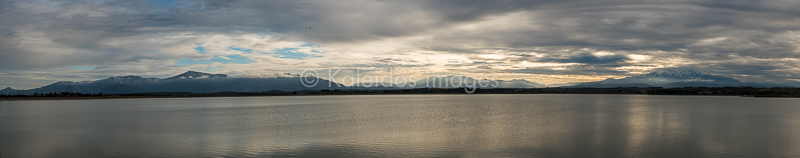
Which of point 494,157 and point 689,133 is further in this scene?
point 689,133

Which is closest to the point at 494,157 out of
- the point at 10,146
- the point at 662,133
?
the point at 662,133

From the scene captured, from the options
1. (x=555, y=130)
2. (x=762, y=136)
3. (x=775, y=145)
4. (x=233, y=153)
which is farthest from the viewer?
(x=555, y=130)

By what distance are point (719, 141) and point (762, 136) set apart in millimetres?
4001

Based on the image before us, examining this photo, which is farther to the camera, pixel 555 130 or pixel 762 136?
pixel 555 130

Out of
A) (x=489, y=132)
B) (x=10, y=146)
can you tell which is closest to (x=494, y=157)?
(x=489, y=132)

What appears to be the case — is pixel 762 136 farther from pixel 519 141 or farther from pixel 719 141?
pixel 519 141

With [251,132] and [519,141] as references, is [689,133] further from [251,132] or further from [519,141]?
[251,132]

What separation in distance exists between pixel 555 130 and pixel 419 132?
25.6 feet

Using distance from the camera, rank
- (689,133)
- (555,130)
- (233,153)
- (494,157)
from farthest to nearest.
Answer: (555,130)
(689,133)
(233,153)
(494,157)

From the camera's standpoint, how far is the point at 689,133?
26.8m

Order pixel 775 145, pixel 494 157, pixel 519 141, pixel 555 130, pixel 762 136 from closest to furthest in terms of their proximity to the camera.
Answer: pixel 494 157 < pixel 775 145 < pixel 519 141 < pixel 762 136 < pixel 555 130

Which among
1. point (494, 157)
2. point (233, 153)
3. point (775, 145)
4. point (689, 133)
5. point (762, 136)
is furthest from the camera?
point (689, 133)

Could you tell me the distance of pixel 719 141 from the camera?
23.1m

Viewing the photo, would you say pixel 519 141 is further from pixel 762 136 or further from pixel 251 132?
pixel 251 132
